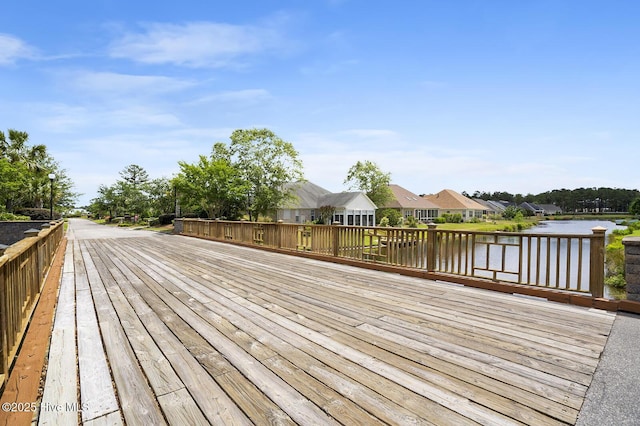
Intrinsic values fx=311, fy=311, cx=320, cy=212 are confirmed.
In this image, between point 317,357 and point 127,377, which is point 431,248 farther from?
point 127,377

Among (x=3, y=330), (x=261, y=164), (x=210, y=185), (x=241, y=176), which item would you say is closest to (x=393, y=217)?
(x=261, y=164)

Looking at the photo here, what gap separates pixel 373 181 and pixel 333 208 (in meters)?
9.23

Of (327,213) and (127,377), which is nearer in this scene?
(127,377)

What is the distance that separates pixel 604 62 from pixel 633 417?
10838mm

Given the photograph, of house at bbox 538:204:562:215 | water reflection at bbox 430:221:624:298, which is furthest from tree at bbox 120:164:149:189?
house at bbox 538:204:562:215

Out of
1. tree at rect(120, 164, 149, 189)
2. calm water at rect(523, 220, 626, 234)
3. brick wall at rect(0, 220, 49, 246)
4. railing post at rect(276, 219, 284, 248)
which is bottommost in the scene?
calm water at rect(523, 220, 626, 234)

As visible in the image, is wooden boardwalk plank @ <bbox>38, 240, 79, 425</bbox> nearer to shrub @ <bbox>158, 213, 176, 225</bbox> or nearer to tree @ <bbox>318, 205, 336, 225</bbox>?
tree @ <bbox>318, 205, 336, 225</bbox>

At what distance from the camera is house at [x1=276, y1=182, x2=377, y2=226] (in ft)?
95.2

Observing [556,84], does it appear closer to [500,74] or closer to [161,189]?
[500,74]

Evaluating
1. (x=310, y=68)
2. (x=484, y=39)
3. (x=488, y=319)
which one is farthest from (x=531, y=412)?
(x=310, y=68)

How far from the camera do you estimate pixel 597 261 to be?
3684 mm

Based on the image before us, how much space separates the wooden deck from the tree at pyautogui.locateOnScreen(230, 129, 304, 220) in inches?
782

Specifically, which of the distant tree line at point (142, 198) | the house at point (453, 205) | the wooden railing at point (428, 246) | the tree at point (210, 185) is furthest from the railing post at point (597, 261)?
the house at point (453, 205)

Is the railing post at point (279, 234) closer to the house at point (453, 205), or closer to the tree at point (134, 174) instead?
the house at point (453, 205)
